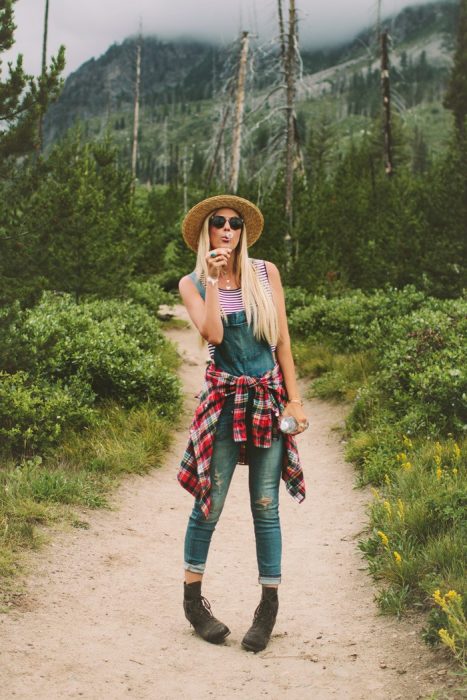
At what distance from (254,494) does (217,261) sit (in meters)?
1.27

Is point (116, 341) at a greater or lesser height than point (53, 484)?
greater

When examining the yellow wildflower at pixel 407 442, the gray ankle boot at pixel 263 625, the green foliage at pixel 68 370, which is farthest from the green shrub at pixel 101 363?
the gray ankle boot at pixel 263 625

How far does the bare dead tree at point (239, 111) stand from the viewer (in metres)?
20.5

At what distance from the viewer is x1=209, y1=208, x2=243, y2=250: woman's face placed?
3.62 m

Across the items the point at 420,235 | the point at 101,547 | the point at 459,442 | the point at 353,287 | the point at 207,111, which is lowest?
the point at 101,547

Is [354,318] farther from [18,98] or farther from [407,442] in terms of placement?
[18,98]

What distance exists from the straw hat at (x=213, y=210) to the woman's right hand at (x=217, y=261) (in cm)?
38

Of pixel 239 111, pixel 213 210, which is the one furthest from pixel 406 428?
pixel 239 111

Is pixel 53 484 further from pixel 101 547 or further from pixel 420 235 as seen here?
pixel 420 235

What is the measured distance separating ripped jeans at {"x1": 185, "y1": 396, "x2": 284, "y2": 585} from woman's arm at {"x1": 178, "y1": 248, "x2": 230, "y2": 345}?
409 millimetres

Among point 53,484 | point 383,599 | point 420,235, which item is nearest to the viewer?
point 383,599

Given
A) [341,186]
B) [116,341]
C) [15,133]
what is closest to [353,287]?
[341,186]

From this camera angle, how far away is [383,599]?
13.6 ft

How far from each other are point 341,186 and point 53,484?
1998cm
